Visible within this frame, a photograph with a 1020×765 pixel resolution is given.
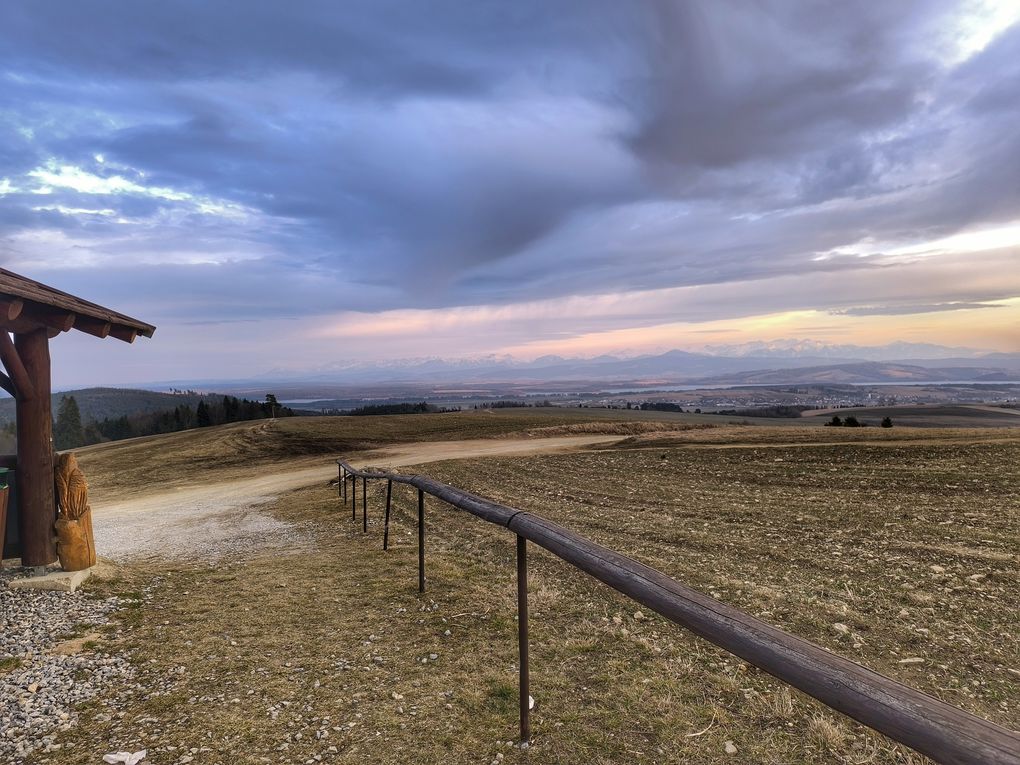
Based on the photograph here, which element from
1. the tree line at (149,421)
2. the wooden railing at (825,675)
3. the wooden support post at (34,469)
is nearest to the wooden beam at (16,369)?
the wooden support post at (34,469)

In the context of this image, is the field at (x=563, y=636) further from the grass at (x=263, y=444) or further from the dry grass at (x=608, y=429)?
the dry grass at (x=608, y=429)

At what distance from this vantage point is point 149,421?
89.0m

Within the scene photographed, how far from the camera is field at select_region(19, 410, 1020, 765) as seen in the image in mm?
3920

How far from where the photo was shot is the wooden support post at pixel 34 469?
23.7ft

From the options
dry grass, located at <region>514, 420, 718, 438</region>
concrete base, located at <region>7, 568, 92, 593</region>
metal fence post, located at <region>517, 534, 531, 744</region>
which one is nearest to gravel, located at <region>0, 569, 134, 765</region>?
concrete base, located at <region>7, 568, 92, 593</region>

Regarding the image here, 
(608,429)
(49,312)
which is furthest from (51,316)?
(608,429)

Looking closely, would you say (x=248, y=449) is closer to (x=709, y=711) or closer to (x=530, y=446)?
(x=530, y=446)

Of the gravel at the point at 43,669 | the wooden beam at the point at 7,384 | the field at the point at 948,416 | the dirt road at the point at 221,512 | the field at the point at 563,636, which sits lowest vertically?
the field at the point at 948,416

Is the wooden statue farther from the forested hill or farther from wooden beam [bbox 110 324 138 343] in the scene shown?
the forested hill

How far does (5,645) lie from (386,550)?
503 cm

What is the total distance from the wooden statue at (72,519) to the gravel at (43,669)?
0.60 m

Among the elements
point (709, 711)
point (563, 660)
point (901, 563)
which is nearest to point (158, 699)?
point (563, 660)

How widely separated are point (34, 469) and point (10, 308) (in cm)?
225

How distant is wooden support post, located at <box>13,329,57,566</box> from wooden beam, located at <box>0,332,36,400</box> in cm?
2
